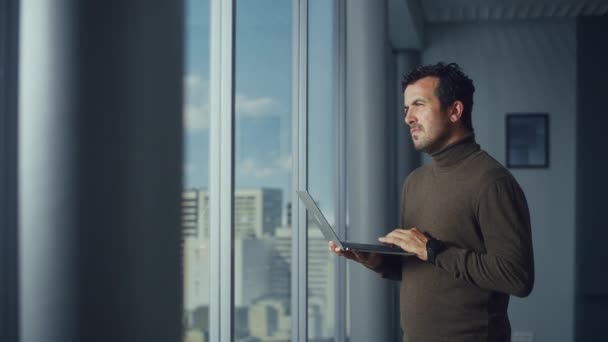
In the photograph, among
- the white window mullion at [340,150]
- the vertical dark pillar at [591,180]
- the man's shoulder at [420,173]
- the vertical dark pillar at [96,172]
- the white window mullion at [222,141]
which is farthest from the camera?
the vertical dark pillar at [591,180]

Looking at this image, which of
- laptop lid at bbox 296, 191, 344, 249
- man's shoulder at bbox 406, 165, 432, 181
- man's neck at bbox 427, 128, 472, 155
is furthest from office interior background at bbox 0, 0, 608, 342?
man's neck at bbox 427, 128, 472, 155

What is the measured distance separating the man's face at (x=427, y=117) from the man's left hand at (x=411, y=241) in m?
0.31

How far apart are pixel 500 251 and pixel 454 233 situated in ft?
0.61

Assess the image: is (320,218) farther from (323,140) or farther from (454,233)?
(323,140)

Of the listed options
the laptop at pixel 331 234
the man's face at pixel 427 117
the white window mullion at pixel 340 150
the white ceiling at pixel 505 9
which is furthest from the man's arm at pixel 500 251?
the white ceiling at pixel 505 9

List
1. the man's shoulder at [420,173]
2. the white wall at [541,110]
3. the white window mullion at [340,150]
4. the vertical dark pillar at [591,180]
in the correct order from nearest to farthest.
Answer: the man's shoulder at [420,173] < the white window mullion at [340,150] < the vertical dark pillar at [591,180] < the white wall at [541,110]

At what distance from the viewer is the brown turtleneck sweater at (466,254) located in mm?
1689

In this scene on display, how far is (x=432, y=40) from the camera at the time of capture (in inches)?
237

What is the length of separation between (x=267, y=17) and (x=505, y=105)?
2.64m

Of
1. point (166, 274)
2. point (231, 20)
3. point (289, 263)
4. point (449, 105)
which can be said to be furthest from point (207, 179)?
point (166, 274)

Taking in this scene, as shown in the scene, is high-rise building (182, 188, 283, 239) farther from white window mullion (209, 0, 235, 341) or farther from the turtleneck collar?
the turtleneck collar

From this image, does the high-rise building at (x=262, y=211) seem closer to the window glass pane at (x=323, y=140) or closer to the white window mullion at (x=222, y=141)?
the window glass pane at (x=323, y=140)

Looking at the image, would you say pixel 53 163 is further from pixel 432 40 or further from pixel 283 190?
pixel 432 40

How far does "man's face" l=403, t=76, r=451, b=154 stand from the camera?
6.45 feet
